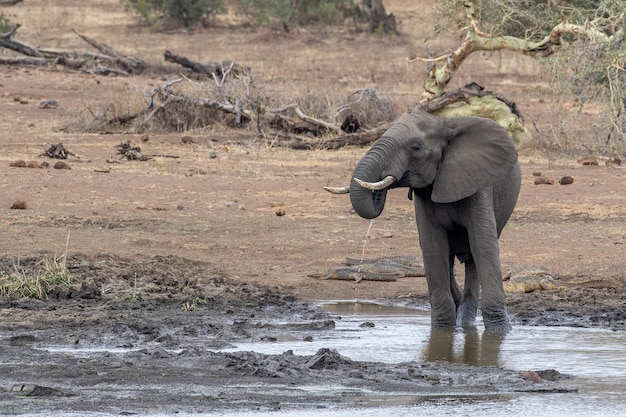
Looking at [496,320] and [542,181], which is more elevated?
[496,320]

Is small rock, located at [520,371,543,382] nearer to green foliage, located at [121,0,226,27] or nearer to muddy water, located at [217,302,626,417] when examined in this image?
muddy water, located at [217,302,626,417]

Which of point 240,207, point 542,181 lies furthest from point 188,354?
point 542,181

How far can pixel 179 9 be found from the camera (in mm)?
34125

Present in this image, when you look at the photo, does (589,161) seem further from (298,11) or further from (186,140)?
(298,11)

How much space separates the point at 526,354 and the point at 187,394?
250 cm

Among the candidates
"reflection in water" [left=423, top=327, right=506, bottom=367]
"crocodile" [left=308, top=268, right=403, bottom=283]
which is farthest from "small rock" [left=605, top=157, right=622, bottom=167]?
"reflection in water" [left=423, top=327, right=506, bottom=367]

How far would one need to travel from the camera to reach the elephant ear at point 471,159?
7.98 meters

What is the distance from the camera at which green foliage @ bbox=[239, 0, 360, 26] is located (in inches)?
1320

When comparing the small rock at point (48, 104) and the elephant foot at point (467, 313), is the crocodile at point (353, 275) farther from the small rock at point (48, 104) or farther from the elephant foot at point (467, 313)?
the small rock at point (48, 104)

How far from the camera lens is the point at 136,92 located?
66.0 ft

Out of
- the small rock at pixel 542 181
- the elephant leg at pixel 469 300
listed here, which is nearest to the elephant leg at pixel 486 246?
the elephant leg at pixel 469 300

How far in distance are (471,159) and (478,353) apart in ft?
4.19

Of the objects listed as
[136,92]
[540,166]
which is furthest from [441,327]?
[136,92]

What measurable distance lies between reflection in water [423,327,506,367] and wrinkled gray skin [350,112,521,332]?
117 millimetres
